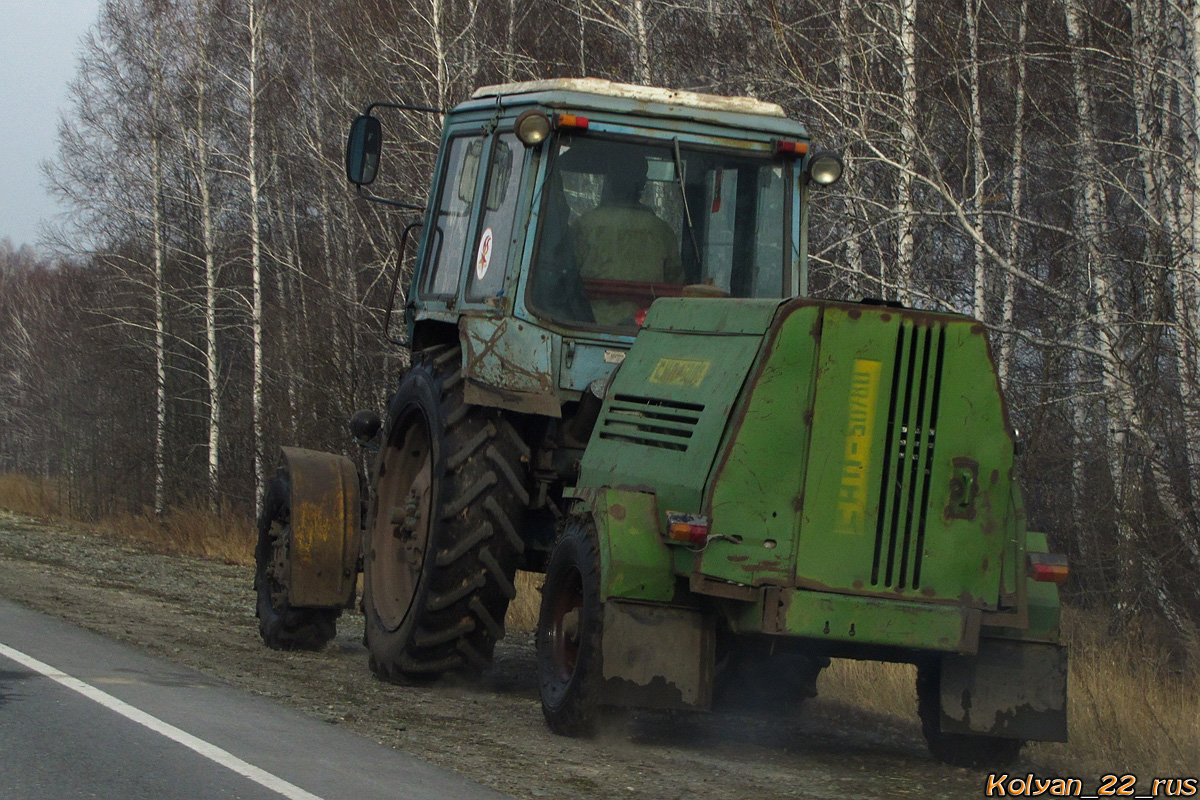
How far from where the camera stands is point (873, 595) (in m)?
5.73

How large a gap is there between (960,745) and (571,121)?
3.53 meters

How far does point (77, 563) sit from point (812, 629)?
38.6 ft

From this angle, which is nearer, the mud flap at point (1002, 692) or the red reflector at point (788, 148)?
the mud flap at point (1002, 692)

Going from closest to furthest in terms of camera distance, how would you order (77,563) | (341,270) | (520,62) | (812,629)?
1. (812,629)
2. (77,563)
3. (520,62)
4. (341,270)

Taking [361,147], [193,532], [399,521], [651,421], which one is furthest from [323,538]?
[193,532]

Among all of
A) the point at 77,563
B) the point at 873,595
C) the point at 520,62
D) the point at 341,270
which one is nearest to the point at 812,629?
the point at 873,595

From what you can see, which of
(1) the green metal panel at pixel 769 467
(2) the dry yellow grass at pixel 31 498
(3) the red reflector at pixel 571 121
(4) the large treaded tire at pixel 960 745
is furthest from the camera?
(2) the dry yellow grass at pixel 31 498

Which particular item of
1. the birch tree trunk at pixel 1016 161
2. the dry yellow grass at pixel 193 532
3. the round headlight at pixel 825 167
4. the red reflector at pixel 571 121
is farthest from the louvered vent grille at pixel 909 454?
the dry yellow grass at pixel 193 532

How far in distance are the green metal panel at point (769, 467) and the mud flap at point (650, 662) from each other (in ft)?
1.13

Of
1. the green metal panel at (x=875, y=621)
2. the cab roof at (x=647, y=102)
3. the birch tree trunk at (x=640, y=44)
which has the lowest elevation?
the green metal panel at (x=875, y=621)

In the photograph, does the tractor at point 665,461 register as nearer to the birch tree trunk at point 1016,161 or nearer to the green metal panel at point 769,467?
the green metal panel at point 769,467

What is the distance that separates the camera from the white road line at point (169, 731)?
517 centimetres

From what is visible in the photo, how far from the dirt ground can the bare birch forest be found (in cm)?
439

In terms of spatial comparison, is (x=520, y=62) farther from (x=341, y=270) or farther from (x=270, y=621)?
(x=270, y=621)
